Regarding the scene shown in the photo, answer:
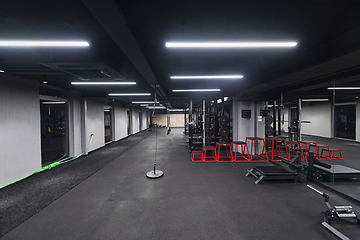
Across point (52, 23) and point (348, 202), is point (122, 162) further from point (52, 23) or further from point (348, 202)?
point (348, 202)

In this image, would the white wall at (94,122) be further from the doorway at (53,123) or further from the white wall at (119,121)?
the white wall at (119,121)

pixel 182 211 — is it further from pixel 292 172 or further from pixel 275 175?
pixel 292 172

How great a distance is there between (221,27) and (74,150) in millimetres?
6248

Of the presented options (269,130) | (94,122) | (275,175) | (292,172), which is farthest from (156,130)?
(269,130)

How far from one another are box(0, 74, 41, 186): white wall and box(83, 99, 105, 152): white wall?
199 cm

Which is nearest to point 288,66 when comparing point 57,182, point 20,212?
point 20,212

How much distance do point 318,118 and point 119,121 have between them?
13.6 meters

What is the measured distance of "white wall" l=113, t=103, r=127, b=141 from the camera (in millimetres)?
8992

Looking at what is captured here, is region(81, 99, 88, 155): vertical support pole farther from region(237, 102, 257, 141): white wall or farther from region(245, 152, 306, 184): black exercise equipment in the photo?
region(237, 102, 257, 141): white wall

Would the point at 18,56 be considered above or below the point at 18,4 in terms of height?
below

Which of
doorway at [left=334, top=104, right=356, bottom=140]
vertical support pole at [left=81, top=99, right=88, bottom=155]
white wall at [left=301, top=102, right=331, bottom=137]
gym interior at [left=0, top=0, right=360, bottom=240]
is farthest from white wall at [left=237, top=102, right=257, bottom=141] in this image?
white wall at [left=301, top=102, right=331, bottom=137]

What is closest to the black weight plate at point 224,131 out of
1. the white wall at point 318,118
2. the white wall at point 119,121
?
the white wall at point 119,121

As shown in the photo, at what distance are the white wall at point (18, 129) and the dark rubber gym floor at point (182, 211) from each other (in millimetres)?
1649

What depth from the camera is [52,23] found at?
1938 millimetres
